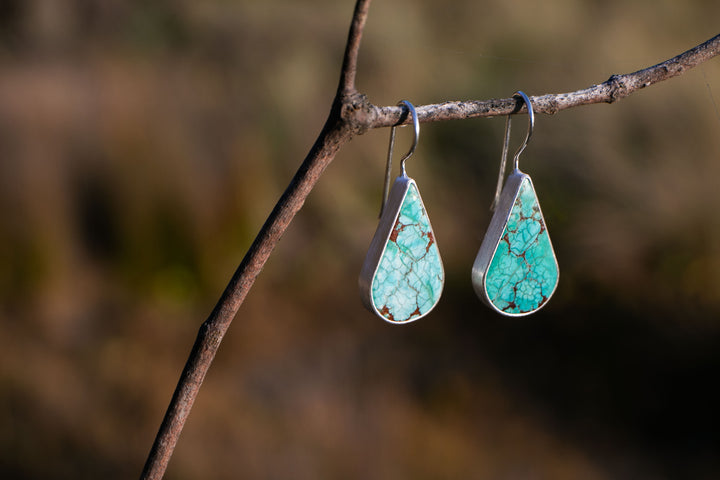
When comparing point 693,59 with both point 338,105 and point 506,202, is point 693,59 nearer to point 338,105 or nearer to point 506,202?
point 506,202

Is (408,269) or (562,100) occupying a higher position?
(562,100)

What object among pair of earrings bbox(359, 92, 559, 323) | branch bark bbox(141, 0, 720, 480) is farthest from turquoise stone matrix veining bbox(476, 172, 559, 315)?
branch bark bbox(141, 0, 720, 480)

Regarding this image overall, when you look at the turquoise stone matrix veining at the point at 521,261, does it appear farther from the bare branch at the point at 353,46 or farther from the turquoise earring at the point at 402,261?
the bare branch at the point at 353,46

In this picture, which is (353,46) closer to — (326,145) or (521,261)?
(326,145)

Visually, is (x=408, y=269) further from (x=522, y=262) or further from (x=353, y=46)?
(x=353, y=46)

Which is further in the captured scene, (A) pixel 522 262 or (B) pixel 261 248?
(A) pixel 522 262

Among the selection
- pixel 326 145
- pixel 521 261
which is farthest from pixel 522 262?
pixel 326 145

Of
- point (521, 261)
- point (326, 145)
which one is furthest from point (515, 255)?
point (326, 145)
